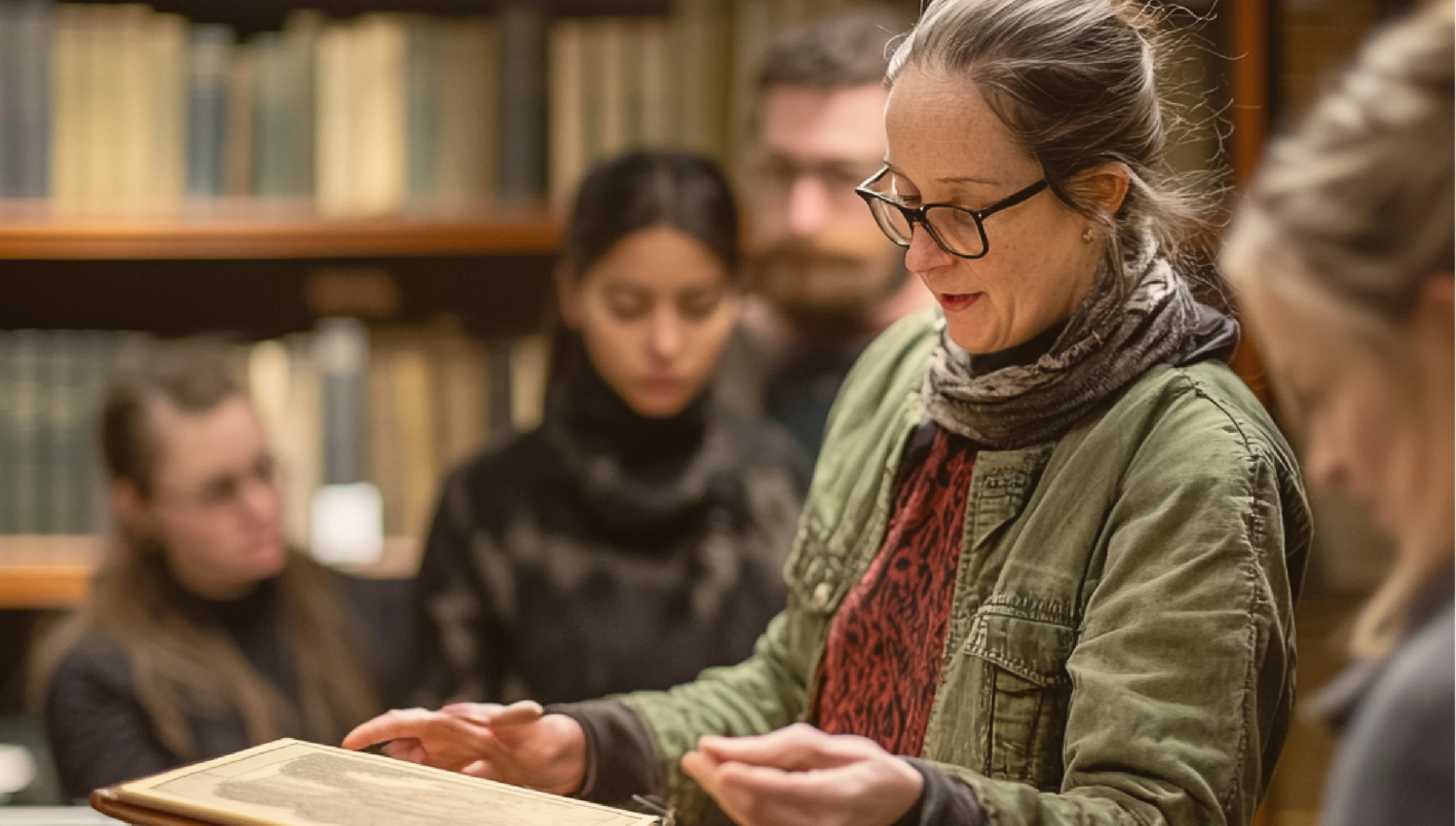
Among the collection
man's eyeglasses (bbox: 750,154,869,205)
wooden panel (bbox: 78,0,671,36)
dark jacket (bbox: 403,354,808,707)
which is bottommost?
dark jacket (bbox: 403,354,808,707)

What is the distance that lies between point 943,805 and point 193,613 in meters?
1.33

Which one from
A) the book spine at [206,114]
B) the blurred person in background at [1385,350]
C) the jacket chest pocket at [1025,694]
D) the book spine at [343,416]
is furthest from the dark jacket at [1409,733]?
the book spine at [206,114]

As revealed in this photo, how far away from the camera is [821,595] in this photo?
1.00 meters

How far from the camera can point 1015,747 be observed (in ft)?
2.72

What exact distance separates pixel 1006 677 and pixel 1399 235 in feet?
1.04

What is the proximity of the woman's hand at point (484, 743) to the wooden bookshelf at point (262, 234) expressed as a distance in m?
1.33

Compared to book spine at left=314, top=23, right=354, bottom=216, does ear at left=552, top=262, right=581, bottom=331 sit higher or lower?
lower

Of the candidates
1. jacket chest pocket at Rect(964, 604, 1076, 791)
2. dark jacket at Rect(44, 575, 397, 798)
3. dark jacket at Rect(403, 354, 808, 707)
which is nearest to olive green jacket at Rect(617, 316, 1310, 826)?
jacket chest pocket at Rect(964, 604, 1076, 791)

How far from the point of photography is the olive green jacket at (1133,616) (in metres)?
0.76

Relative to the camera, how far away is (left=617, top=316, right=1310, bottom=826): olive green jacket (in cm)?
76

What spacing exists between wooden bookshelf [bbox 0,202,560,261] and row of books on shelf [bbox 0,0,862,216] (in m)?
0.03

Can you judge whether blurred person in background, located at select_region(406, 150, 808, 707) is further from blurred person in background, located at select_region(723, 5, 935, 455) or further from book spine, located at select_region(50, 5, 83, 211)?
book spine, located at select_region(50, 5, 83, 211)

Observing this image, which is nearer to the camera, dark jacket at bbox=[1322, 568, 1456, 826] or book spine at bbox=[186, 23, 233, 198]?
dark jacket at bbox=[1322, 568, 1456, 826]

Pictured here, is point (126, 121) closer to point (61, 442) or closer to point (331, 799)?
point (61, 442)
